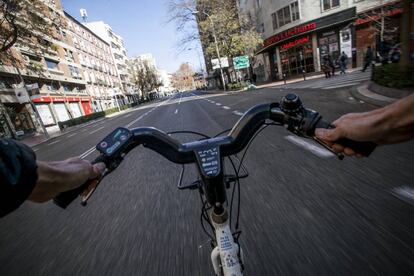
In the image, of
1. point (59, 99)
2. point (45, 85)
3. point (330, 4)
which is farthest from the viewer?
point (59, 99)

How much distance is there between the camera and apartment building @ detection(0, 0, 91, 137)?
72.9 ft

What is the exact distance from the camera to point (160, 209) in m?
2.97

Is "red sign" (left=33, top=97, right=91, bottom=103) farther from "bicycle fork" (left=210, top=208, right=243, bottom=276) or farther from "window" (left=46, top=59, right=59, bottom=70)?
"bicycle fork" (left=210, top=208, right=243, bottom=276)

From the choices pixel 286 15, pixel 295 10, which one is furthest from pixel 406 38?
pixel 286 15

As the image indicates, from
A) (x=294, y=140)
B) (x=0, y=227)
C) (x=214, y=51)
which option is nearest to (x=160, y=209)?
(x=0, y=227)

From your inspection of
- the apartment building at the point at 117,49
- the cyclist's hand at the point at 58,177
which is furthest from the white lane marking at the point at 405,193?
the apartment building at the point at 117,49

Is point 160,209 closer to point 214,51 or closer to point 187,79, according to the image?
point 214,51

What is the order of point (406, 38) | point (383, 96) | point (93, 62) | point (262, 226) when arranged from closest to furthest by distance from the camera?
point (262, 226) → point (406, 38) → point (383, 96) → point (93, 62)

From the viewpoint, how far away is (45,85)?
33188 mm

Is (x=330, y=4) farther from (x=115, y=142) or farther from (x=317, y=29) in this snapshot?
(x=115, y=142)

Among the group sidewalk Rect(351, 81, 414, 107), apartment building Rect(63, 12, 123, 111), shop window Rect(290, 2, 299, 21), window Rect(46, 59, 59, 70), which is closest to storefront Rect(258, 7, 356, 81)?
shop window Rect(290, 2, 299, 21)

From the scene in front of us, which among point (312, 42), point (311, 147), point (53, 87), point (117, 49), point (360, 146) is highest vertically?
point (117, 49)

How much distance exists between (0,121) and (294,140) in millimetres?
27305

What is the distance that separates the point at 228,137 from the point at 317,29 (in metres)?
30.3
